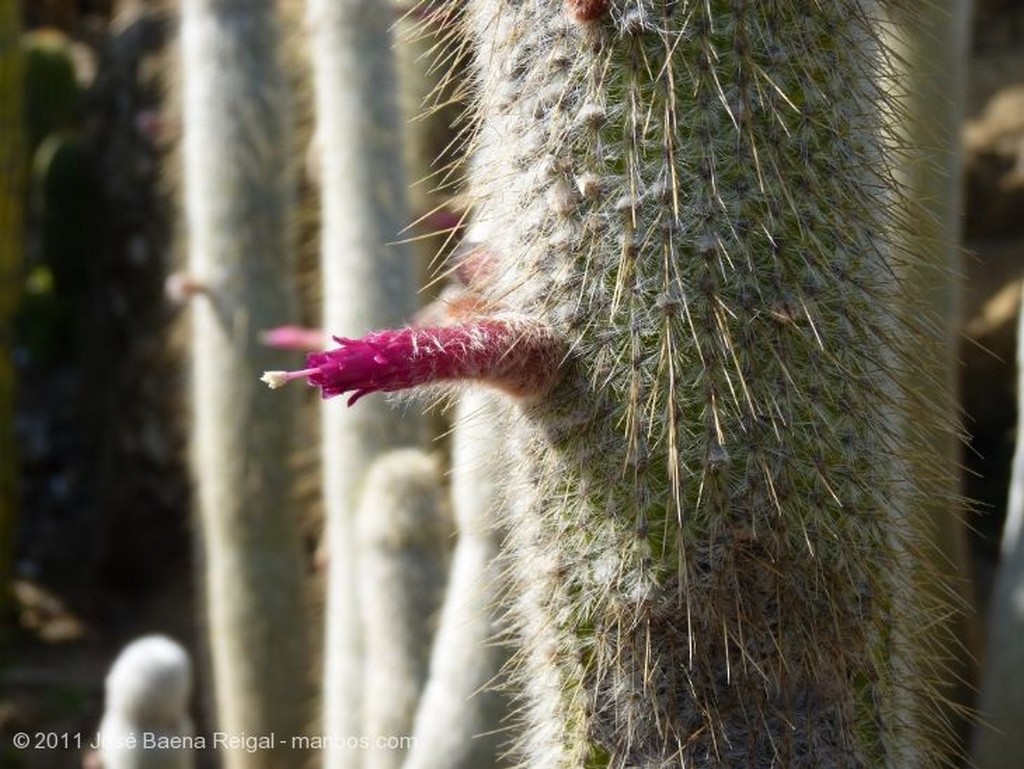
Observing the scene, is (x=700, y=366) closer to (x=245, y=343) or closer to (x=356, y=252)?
(x=356, y=252)

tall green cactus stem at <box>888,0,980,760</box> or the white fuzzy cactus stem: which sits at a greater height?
tall green cactus stem at <box>888,0,980,760</box>

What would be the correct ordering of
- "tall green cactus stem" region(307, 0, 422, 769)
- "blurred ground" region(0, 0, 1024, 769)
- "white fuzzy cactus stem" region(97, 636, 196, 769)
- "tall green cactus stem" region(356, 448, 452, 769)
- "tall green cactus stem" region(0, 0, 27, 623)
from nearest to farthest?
"white fuzzy cactus stem" region(97, 636, 196, 769) → "tall green cactus stem" region(356, 448, 452, 769) → "tall green cactus stem" region(307, 0, 422, 769) → "tall green cactus stem" region(0, 0, 27, 623) → "blurred ground" region(0, 0, 1024, 769)

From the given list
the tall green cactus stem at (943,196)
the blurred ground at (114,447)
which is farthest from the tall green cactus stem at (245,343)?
the blurred ground at (114,447)

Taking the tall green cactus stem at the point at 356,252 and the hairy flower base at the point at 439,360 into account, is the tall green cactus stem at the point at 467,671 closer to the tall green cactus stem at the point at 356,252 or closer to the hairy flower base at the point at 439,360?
the tall green cactus stem at the point at 356,252

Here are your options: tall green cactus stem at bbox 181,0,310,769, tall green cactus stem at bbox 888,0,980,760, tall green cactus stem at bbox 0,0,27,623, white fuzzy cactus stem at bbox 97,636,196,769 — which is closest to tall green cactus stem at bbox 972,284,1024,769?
tall green cactus stem at bbox 888,0,980,760

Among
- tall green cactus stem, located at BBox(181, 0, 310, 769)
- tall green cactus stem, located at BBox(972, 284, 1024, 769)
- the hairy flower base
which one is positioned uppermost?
tall green cactus stem, located at BBox(181, 0, 310, 769)

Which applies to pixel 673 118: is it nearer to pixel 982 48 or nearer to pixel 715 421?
pixel 715 421

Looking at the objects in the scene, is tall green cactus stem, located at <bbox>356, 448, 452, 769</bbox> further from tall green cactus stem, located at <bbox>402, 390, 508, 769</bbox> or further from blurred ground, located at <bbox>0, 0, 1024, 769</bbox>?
blurred ground, located at <bbox>0, 0, 1024, 769</bbox>
